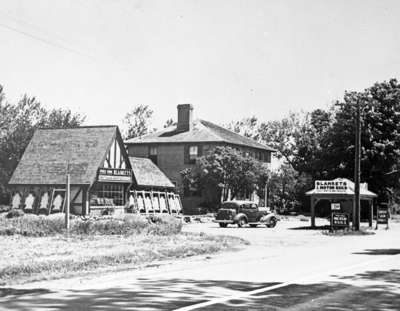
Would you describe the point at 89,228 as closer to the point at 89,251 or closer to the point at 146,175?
the point at 89,251

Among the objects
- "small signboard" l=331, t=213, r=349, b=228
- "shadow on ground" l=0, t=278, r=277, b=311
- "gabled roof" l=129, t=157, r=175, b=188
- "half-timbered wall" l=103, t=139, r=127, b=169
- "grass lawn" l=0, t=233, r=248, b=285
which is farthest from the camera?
"gabled roof" l=129, t=157, r=175, b=188

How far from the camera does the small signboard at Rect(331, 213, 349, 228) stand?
106ft

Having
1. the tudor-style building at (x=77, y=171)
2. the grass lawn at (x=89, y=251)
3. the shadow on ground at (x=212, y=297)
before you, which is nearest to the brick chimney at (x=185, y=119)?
the tudor-style building at (x=77, y=171)

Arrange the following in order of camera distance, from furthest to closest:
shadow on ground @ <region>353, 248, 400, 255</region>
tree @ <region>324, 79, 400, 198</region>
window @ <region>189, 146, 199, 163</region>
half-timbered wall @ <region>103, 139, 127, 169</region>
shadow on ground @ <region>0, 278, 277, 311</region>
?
window @ <region>189, 146, 199, 163</region> < tree @ <region>324, 79, 400, 198</region> < half-timbered wall @ <region>103, 139, 127, 169</region> < shadow on ground @ <region>353, 248, 400, 255</region> < shadow on ground @ <region>0, 278, 277, 311</region>

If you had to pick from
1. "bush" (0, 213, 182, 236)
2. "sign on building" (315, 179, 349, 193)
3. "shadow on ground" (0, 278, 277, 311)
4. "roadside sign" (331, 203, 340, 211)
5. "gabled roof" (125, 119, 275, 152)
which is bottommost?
"shadow on ground" (0, 278, 277, 311)

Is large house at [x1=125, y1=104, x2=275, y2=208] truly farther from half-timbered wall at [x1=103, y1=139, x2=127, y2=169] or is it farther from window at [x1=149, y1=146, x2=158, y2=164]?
half-timbered wall at [x1=103, y1=139, x2=127, y2=169]

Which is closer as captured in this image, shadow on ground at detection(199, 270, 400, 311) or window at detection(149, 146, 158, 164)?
shadow on ground at detection(199, 270, 400, 311)

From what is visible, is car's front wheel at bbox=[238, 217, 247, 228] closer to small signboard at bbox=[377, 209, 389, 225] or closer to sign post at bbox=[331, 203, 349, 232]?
sign post at bbox=[331, 203, 349, 232]

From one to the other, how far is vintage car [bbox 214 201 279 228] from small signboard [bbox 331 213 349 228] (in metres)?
6.00

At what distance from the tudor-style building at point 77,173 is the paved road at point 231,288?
94.2ft

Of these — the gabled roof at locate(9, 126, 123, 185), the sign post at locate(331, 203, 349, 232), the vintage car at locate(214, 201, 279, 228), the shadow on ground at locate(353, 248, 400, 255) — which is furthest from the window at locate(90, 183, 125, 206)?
the shadow on ground at locate(353, 248, 400, 255)

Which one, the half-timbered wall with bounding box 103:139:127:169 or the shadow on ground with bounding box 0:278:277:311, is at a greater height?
the half-timbered wall with bounding box 103:139:127:169

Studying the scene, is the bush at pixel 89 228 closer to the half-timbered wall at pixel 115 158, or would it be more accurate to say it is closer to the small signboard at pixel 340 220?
the small signboard at pixel 340 220

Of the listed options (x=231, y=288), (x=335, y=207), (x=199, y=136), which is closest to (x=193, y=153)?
(x=199, y=136)
